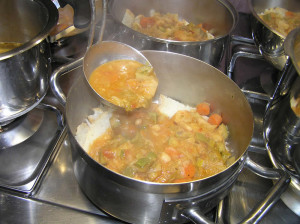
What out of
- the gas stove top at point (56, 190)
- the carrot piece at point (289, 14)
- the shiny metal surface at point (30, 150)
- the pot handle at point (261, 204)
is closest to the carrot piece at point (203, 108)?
the gas stove top at point (56, 190)

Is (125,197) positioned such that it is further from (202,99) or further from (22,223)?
(202,99)

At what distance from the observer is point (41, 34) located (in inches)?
44.5

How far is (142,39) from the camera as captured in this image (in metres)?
1.52

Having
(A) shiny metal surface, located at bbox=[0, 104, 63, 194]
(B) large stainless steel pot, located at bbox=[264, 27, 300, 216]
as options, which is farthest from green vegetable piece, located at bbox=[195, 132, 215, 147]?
(A) shiny metal surface, located at bbox=[0, 104, 63, 194]

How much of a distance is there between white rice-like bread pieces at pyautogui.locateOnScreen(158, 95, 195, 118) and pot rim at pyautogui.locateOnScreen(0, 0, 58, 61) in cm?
66

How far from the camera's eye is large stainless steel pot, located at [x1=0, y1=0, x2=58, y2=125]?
111 centimetres

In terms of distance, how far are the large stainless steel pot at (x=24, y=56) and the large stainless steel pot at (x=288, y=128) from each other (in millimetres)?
943

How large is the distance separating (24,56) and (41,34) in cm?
10

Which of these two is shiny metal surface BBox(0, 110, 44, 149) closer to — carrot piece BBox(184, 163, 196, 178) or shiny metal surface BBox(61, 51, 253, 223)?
shiny metal surface BBox(61, 51, 253, 223)

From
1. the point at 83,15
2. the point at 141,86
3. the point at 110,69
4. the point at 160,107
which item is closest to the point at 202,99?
the point at 160,107

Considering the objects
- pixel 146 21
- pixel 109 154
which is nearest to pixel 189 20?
pixel 146 21

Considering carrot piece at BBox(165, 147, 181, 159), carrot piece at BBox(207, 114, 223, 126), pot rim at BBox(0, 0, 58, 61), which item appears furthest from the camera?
carrot piece at BBox(207, 114, 223, 126)

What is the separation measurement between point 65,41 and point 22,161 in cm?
73

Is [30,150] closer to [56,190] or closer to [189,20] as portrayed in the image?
[56,190]
